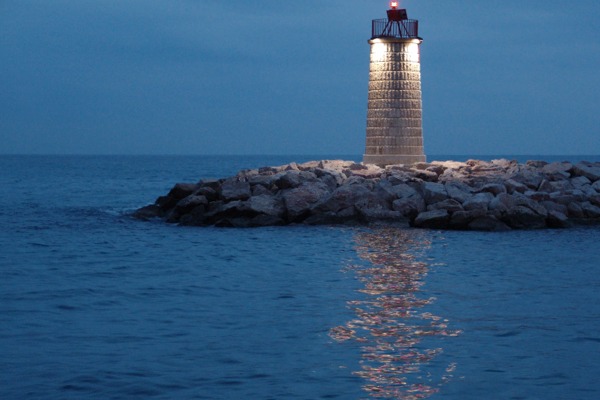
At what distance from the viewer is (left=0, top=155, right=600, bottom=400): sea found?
860 cm

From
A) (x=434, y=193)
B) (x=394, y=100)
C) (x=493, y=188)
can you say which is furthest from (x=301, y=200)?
(x=394, y=100)

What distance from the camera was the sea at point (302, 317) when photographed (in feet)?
28.2

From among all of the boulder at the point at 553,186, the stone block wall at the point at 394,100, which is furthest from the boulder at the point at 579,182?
the stone block wall at the point at 394,100

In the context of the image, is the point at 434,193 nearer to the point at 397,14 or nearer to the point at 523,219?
the point at 523,219

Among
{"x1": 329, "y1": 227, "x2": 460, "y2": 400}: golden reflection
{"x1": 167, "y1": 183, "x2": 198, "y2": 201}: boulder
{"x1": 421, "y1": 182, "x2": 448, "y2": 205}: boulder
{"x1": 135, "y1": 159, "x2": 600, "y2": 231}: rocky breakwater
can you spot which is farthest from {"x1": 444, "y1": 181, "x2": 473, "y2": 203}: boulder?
{"x1": 167, "y1": 183, "x2": 198, "y2": 201}: boulder

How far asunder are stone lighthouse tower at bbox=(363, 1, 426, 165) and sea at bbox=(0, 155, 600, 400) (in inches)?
316

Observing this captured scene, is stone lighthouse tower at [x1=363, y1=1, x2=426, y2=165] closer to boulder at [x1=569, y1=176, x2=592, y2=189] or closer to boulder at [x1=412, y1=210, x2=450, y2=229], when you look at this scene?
boulder at [x1=569, y1=176, x2=592, y2=189]

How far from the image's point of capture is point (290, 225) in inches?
910

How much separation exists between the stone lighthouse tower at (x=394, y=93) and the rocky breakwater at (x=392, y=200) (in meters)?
2.79

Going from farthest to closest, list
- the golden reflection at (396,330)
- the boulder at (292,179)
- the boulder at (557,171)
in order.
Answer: the boulder at (557,171) < the boulder at (292,179) < the golden reflection at (396,330)

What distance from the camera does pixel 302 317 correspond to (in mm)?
11586

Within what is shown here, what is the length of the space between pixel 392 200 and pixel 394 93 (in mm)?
5933

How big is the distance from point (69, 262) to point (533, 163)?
17118 mm

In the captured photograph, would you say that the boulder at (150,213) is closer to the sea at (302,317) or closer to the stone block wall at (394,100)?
the sea at (302,317)
